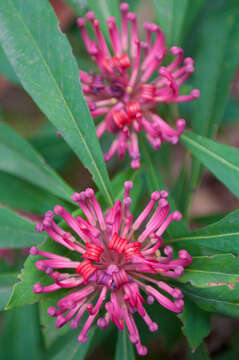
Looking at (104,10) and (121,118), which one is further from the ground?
(104,10)

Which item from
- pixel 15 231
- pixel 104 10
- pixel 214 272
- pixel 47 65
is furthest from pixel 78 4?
pixel 214 272

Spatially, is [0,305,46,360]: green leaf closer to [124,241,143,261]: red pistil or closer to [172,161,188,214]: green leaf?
[172,161,188,214]: green leaf

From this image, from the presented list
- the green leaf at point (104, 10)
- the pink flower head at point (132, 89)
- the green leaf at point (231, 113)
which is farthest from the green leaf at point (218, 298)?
the green leaf at point (231, 113)

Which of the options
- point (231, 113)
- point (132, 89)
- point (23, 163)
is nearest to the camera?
point (132, 89)

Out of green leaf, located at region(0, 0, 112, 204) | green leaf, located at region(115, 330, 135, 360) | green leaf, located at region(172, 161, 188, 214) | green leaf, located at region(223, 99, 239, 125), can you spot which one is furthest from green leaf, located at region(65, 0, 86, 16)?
green leaf, located at region(115, 330, 135, 360)

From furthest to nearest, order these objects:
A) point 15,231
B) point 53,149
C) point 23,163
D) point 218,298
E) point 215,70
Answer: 1. point 53,149
2. point 215,70
3. point 23,163
4. point 15,231
5. point 218,298

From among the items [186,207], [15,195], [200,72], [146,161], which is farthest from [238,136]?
[15,195]

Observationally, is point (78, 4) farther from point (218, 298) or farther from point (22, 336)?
point (22, 336)
